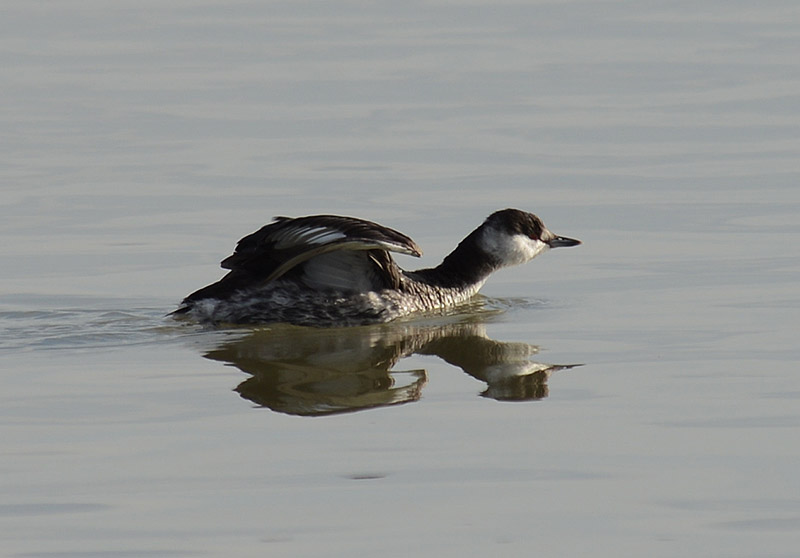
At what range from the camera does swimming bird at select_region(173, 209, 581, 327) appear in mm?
10367

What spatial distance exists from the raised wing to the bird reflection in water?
18.8 inches

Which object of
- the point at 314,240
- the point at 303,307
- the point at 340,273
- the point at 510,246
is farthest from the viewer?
the point at 510,246

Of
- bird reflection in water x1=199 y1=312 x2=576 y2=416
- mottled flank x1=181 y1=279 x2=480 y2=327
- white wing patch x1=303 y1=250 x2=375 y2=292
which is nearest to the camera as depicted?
bird reflection in water x1=199 y1=312 x2=576 y2=416

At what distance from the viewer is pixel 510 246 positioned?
12227mm

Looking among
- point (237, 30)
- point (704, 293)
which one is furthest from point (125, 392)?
point (237, 30)

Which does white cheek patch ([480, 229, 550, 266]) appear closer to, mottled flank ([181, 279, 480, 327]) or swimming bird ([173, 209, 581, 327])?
swimming bird ([173, 209, 581, 327])

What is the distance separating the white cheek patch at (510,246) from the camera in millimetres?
12164

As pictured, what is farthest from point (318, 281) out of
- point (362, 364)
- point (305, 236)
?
point (362, 364)

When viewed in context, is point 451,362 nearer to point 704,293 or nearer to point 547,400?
point 547,400

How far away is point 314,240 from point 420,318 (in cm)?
135

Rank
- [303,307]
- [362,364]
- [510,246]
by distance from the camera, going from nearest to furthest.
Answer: [362,364] → [303,307] → [510,246]

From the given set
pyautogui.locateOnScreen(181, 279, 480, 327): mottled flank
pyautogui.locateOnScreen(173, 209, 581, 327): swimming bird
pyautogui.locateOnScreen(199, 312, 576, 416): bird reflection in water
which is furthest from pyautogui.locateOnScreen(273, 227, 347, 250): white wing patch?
pyautogui.locateOnScreen(199, 312, 576, 416): bird reflection in water

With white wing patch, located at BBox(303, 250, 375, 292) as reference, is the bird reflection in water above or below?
below

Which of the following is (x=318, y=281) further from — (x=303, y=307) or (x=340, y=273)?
(x=303, y=307)
